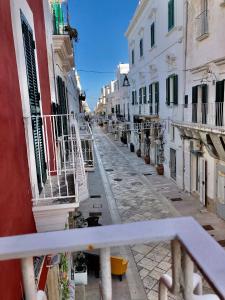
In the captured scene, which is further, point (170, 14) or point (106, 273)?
point (170, 14)

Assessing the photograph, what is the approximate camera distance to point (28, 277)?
3.26 ft

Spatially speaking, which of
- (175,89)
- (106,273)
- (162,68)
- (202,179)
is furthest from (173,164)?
(106,273)

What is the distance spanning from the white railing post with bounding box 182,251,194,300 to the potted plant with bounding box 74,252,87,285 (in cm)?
698

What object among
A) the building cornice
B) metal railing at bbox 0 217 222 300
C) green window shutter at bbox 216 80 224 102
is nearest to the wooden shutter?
the building cornice

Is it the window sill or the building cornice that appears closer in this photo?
the window sill

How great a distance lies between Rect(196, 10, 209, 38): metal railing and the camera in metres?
11.1

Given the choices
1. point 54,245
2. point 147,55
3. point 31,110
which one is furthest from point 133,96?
point 54,245

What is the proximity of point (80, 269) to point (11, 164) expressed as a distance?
5.61m

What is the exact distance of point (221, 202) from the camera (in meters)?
11.1

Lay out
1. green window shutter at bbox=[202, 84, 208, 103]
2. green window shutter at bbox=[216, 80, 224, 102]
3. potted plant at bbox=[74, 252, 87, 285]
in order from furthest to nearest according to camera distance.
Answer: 1. green window shutter at bbox=[202, 84, 208, 103]
2. green window shutter at bbox=[216, 80, 224, 102]
3. potted plant at bbox=[74, 252, 87, 285]

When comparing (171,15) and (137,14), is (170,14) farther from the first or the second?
(137,14)

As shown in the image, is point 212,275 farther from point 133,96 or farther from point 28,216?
point 133,96

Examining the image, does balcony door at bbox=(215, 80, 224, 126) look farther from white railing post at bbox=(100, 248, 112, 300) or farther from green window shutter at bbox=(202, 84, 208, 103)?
white railing post at bbox=(100, 248, 112, 300)

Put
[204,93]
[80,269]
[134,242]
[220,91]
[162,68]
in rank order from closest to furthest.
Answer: [134,242]
[80,269]
[220,91]
[204,93]
[162,68]
